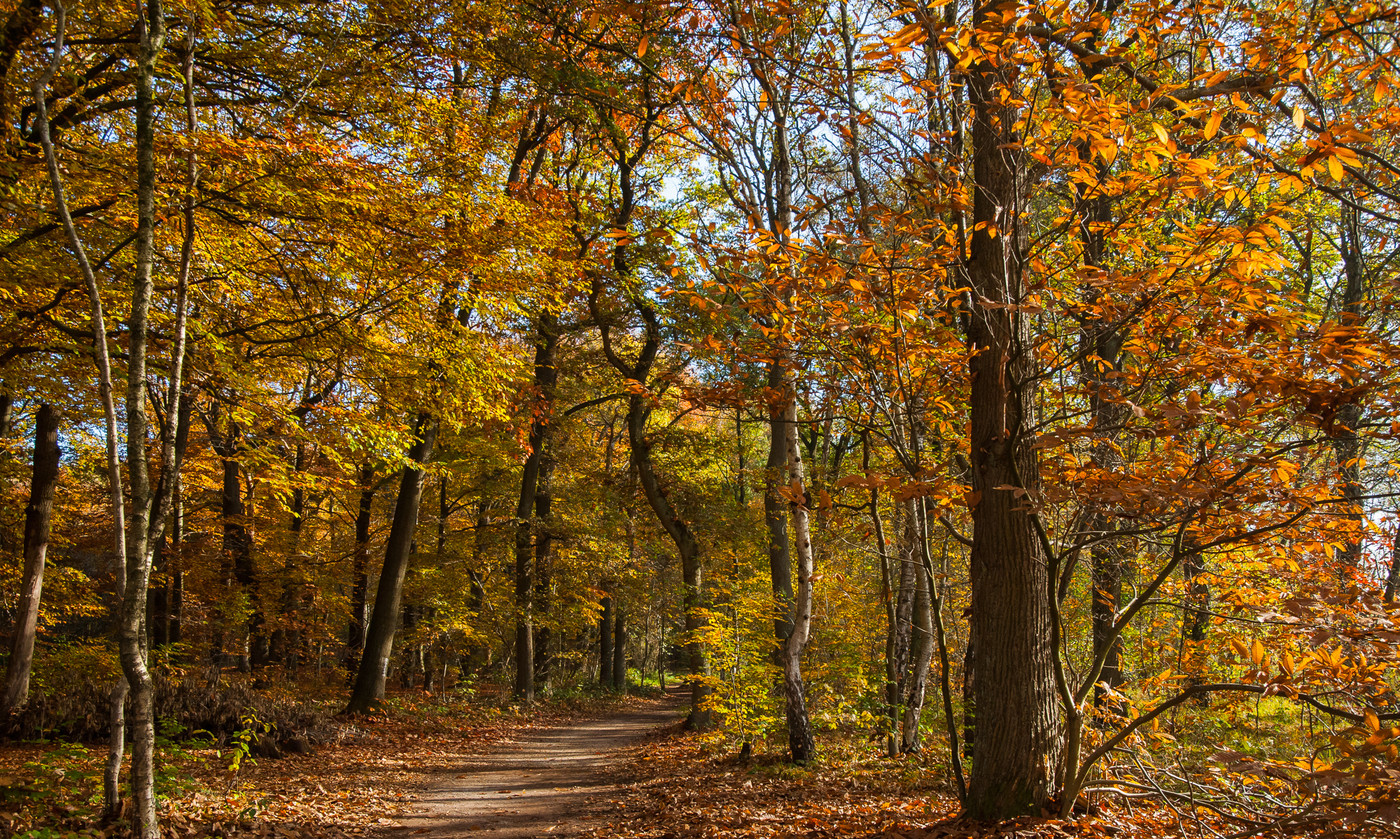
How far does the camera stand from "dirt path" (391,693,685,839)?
665cm

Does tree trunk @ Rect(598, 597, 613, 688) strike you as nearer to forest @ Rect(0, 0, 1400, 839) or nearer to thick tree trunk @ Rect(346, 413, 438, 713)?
forest @ Rect(0, 0, 1400, 839)

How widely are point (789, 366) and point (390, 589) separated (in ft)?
32.6

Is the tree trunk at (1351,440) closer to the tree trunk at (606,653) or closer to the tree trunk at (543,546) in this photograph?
the tree trunk at (543,546)

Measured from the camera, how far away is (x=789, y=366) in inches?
202

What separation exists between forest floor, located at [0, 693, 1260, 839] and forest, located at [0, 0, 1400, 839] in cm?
11

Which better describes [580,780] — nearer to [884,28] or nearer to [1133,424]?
[1133,424]

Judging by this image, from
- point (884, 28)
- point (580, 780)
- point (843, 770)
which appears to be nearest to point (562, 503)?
point (580, 780)

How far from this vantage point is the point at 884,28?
6.17m

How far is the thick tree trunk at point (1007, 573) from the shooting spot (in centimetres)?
431

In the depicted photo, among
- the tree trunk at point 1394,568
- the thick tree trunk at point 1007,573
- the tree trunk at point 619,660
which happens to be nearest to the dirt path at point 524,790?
the thick tree trunk at point 1007,573

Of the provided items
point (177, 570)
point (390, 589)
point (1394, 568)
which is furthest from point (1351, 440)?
point (177, 570)

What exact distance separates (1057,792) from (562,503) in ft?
50.2

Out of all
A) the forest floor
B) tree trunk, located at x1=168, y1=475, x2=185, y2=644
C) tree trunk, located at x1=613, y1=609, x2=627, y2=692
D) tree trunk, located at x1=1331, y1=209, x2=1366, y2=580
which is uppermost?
tree trunk, located at x1=1331, y1=209, x2=1366, y2=580

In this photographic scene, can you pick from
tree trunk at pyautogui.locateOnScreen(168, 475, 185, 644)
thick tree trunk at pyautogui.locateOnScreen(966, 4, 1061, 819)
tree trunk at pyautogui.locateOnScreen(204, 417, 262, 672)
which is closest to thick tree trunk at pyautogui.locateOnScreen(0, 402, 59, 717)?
tree trunk at pyautogui.locateOnScreen(168, 475, 185, 644)
